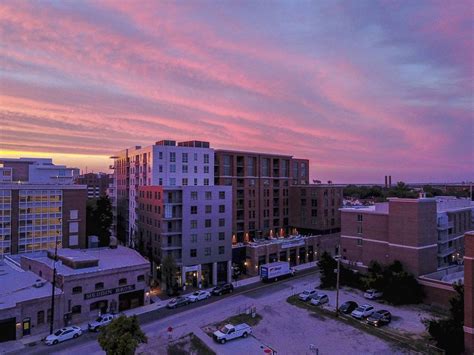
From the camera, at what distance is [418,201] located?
180 feet

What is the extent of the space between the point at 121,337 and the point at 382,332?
2905 cm

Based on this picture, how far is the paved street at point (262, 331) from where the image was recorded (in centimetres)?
3662

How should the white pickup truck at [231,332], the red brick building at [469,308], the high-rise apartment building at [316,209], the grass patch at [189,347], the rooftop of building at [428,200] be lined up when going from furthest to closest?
1. the high-rise apartment building at [316,209]
2. the rooftop of building at [428,200]
3. the white pickup truck at [231,332]
4. the grass patch at [189,347]
5. the red brick building at [469,308]

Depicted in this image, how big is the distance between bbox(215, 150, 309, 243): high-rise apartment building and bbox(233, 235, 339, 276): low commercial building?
382 inches

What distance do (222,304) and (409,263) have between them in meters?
29.6

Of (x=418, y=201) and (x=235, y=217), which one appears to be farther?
(x=235, y=217)

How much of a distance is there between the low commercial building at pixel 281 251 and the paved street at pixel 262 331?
45.3 ft

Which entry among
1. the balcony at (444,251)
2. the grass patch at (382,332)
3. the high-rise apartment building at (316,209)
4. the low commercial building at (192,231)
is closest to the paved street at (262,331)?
the grass patch at (382,332)

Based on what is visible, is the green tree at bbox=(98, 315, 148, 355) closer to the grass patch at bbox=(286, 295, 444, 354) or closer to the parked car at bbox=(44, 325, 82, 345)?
the parked car at bbox=(44, 325, 82, 345)

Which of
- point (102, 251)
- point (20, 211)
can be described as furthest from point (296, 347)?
point (20, 211)

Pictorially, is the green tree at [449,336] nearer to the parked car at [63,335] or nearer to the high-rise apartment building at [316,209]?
the parked car at [63,335]

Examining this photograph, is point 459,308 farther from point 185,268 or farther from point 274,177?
point 274,177

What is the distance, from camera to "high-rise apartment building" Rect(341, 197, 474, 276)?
181 ft

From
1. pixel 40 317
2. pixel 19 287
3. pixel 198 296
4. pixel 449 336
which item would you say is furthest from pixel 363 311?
pixel 19 287
